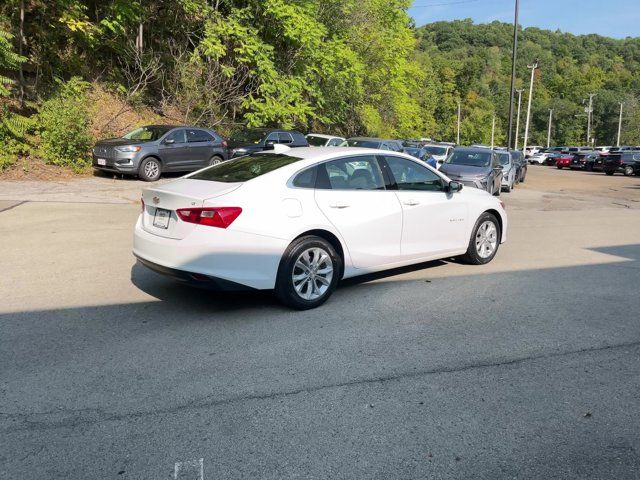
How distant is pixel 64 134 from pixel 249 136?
5.96 meters

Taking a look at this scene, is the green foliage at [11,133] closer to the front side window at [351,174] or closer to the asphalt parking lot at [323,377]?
the asphalt parking lot at [323,377]

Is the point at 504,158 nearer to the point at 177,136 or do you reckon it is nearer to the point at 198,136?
→ the point at 198,136

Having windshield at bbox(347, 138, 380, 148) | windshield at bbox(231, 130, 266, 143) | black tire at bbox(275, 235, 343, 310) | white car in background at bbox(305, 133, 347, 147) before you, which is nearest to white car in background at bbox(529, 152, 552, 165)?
white car in background at bbox(305, 133, 347, 147)

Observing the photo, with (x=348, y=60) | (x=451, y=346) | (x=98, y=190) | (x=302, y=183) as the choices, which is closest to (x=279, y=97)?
(x=348, y=60)

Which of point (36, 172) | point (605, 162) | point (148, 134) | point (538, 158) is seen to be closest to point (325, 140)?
point (148, 134)

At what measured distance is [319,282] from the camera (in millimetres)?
5680

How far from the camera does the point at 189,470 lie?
2.92m

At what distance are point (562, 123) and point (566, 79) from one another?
11.1 m

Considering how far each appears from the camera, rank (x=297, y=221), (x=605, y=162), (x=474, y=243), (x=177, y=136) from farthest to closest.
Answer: (x=605, y=162) → (x=177, y=136) → (x=474, y=243) → (x=297, y=221)

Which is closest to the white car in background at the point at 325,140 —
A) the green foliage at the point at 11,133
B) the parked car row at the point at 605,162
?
the green foliage at the point at 11,133

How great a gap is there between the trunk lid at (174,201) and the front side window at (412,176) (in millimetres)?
2030

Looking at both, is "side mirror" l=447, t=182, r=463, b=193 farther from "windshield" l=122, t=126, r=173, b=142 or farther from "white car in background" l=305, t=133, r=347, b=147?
"white car in background" l=305, t=133, r=347, b=147

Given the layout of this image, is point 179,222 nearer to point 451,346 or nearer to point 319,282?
point 319,282

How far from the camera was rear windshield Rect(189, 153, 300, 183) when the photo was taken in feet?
18.5
